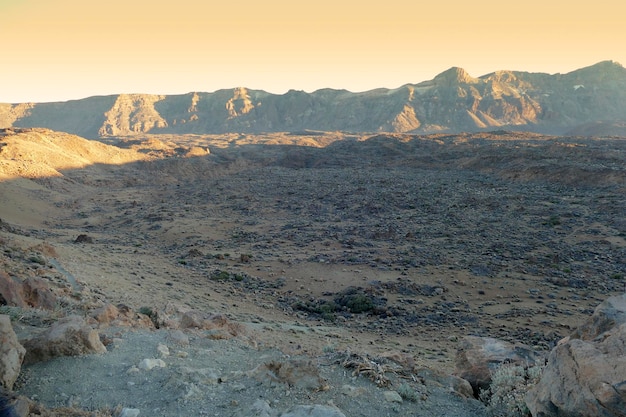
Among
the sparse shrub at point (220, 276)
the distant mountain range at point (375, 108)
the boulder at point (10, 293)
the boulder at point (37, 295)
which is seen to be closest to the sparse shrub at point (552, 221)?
the sparse shrub at point (220, 276)

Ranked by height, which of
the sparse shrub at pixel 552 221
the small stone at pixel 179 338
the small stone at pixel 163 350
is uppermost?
the small stone at pixel 163 350

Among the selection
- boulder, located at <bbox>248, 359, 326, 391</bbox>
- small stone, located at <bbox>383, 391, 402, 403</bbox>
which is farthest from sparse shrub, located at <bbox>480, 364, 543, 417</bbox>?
boulder, located at <bbox>248, 359, 326, 391</bbox>

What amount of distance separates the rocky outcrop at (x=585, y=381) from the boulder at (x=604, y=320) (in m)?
0.60

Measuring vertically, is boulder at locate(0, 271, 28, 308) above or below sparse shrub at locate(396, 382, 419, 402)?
above

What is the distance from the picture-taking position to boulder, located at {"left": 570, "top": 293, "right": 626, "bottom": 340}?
520cm

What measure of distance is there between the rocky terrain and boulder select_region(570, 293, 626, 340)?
47 millimetres

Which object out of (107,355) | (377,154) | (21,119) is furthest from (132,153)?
(21,119)

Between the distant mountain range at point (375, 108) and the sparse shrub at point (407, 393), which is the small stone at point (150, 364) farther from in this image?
the distant mountain range at point (375, 108)

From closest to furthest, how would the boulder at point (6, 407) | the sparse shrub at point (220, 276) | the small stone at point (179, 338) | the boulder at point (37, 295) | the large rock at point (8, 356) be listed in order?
1. the boulder at point (6, 407)
2. the large rock at point (8, 356)
3. the small stone at point (179, 338)
4. the boulder at point (37, 295)
5. the sparse shrub at point (220, 276)

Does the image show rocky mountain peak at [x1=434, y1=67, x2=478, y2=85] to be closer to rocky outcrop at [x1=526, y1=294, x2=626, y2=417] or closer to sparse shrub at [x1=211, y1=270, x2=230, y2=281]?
sparse shrub at [x1=211, y1=270, x2=230, y2=281]

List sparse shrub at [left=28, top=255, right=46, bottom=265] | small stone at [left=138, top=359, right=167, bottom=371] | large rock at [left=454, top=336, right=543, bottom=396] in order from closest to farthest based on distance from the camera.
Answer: small stone at [left=138, top=359, right=167, bottom=371]
large rock at [left=454, top=336, right=543, bottom=396]
sparse shrub at [left=28, top=255, right=46, bottom=265]

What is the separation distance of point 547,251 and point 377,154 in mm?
41428

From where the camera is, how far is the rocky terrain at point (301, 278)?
5.08 m

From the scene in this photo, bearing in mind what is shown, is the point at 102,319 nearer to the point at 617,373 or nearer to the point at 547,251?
the point at 617,373
